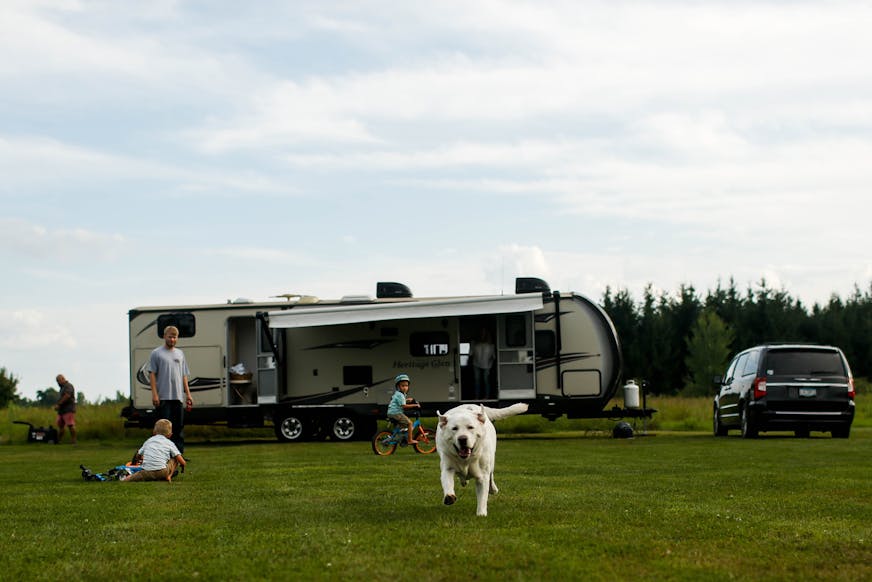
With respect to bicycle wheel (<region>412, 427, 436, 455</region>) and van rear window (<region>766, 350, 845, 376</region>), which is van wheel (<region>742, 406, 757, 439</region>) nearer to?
van rear window (<region>766, 350, 845, 376</region>)

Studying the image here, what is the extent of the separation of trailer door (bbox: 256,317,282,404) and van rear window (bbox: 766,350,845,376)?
34.7 ft

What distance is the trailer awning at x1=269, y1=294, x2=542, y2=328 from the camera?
2452 cm

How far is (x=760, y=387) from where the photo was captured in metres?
22.9

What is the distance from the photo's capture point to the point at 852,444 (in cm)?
2041

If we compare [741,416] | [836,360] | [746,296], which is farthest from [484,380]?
[746,296]

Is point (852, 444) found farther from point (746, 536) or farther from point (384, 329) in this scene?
point (746, 536)


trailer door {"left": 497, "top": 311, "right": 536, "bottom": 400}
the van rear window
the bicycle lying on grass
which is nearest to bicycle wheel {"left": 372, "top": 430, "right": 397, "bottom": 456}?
the bicycle lying on grass

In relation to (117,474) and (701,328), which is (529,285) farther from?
(701,328)

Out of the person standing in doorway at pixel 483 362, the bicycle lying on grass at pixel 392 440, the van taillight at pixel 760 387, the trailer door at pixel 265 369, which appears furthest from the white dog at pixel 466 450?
the trailer door at pixel 265 369

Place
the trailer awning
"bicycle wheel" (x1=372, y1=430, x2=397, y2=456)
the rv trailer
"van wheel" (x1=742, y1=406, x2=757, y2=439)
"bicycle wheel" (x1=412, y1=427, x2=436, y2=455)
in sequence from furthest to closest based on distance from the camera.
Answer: the rv trailer < the trailer awning < "van wheel" (x1=742, y1=406, x2=757, y2=439) < "bicycle wheel" (x1=412, y1=427, x2=436, y2=455) < "bicycle wheel" (x1=372, y1=430, x2=397, y2=456)

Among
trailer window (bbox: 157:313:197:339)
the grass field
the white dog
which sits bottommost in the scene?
the grass field

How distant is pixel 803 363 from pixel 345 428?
9.93 meters

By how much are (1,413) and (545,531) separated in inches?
1215

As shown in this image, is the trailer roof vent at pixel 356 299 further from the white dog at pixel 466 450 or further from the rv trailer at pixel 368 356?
the white dog at pixel 466 450
